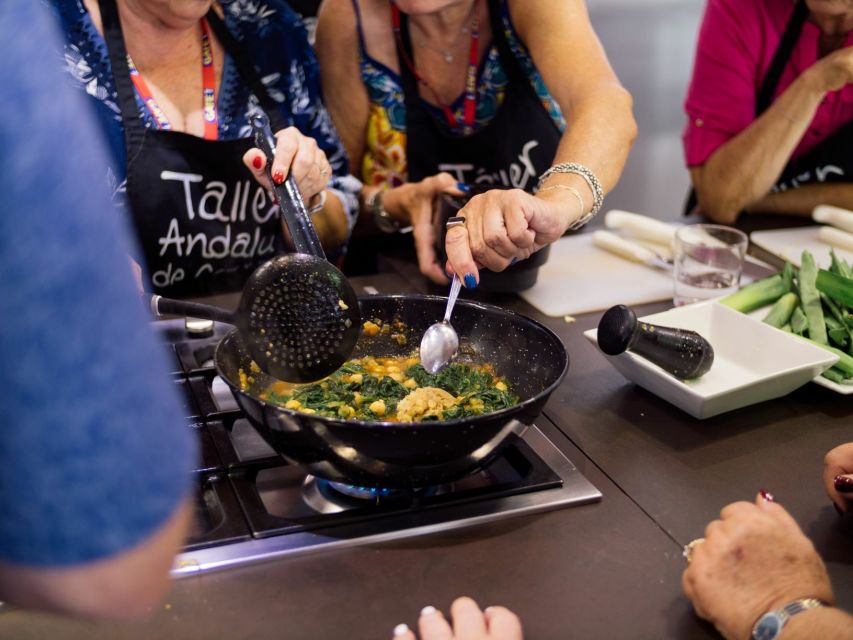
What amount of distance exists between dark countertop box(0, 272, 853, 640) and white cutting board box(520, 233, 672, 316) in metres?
0.47

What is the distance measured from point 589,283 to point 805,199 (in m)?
→ 0.88

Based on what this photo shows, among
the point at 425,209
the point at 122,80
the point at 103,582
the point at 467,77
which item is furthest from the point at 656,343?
the point at 122,80

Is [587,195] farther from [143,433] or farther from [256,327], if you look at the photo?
[143,433]

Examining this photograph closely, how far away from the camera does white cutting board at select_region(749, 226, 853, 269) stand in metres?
2.09

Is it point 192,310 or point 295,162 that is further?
point 295,162

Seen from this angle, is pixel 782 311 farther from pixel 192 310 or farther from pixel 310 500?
pixel 192 310

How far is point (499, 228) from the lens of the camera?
5.05 feet

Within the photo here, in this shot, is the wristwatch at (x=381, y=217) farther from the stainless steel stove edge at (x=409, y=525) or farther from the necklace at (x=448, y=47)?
the stainless steel stove edge at (x=409, y=525)

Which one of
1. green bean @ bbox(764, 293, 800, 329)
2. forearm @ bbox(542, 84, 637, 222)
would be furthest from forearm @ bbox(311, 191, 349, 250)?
green bean @ bbox(764, 293, 800, 329)

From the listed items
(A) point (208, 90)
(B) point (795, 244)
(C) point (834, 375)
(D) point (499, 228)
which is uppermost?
(A) point (208, 90)

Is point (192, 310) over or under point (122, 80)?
under

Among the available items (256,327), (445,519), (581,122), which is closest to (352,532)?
(445,519)

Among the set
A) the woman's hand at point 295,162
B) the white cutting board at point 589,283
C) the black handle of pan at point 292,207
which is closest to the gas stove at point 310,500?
the black handle of pan at point 292,207

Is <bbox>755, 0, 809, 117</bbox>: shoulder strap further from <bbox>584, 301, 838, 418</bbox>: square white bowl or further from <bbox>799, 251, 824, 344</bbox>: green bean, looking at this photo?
<bbox>584, 301, 838, 418</bbox>: square white bowl
